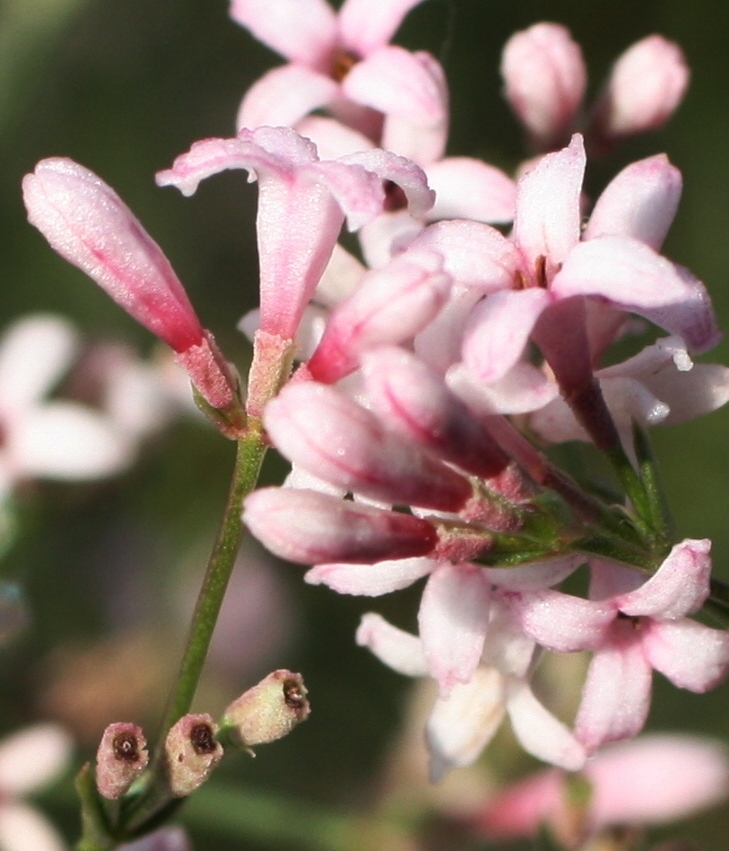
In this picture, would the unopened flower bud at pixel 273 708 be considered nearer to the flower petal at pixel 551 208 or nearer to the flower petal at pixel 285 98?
the flower petal at pixel 551 208

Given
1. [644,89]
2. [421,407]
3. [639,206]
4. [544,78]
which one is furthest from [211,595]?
[644,89]

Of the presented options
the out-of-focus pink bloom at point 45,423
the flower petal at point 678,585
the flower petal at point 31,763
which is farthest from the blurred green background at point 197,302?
the flower petal at point 678,585

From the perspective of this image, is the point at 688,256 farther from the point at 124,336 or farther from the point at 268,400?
the point at 268,400

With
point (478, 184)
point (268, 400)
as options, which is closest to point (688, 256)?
point (478, 184)

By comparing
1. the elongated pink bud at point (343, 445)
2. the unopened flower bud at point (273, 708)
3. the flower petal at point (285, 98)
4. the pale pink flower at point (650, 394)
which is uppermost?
the flower petal at point (285, 98)

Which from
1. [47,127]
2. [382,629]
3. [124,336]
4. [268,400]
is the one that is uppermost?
[268,400]
